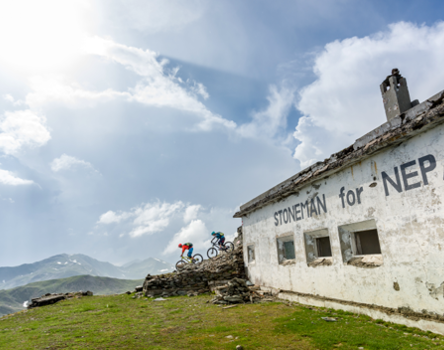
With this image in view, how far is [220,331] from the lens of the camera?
554cm

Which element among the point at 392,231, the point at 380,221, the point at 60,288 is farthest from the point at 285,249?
the point at 60,288

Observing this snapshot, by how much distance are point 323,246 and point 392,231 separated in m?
2.94

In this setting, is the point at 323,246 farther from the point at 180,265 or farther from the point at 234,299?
the point at 180,265

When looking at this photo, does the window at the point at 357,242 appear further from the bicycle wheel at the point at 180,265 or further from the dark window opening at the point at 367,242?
the bicycle wheel at the point at 180,265

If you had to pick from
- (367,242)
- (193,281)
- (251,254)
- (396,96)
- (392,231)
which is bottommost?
(193,281)

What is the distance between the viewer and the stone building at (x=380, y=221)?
450cm

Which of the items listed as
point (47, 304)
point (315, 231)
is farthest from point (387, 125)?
point (47, 304)

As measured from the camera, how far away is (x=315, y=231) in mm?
7480

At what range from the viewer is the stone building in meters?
4.50

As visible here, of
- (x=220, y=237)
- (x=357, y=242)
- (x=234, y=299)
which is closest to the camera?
(x=357, y=242)

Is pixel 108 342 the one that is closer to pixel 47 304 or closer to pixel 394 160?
pixel 394 160

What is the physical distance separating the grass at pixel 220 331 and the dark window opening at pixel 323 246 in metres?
1.59

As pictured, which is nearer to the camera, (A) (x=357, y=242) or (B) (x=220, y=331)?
(B) (x=220, y=331)

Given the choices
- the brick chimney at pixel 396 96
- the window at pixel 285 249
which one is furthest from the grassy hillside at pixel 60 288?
the brick chimney at pixel 396 96
